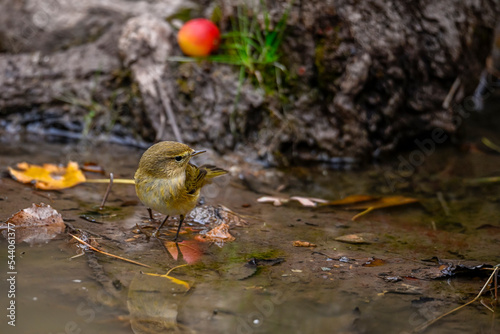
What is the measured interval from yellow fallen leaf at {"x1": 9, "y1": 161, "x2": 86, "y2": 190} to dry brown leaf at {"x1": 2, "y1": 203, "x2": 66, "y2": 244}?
0.85 m

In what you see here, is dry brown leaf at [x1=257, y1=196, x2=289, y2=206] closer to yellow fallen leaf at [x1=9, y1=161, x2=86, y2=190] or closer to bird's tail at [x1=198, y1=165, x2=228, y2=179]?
bird's tail at [x1=198, y1=165, x2=228, y2=179]

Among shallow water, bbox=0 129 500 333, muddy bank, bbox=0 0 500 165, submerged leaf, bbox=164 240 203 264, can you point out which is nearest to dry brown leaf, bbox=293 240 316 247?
shallow water, bbox=0 129 500 333

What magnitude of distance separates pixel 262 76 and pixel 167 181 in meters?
2.70

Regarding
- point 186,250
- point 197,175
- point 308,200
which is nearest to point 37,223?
point 186,250

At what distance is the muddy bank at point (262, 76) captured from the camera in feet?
19.7

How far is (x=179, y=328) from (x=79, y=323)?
513 millimetres

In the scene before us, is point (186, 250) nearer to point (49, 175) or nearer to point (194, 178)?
point (194, 178)

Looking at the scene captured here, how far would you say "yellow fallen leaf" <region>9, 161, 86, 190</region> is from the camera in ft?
15.3

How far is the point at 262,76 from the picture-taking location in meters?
6.09

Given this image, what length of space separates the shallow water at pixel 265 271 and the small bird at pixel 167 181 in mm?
293

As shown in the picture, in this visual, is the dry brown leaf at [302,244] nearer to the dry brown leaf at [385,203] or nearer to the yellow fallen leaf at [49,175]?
the dry brown leaf at [385,203]

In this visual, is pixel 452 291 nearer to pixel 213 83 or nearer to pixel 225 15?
pixel 213 83

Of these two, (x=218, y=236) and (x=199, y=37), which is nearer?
(x=218, y=236)

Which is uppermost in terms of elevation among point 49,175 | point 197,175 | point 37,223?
point 197,175
